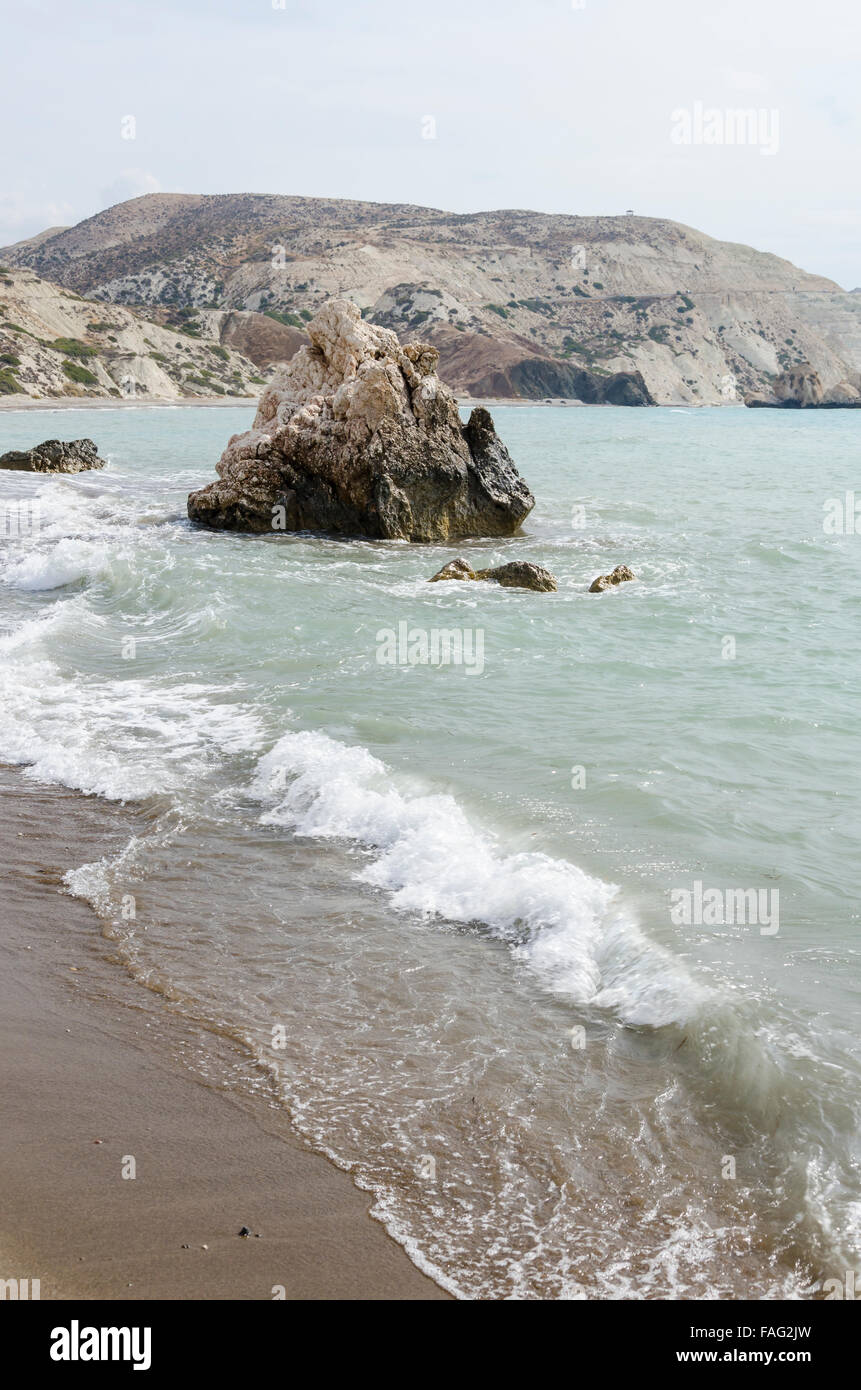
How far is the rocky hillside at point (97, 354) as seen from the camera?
71812mm

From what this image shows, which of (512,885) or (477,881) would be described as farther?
(477,881)

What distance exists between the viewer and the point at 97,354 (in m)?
78.5

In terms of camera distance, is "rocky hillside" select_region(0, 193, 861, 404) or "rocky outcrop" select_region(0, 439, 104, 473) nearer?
"rocky outcrop" select_region(0, 439, 104, 473)

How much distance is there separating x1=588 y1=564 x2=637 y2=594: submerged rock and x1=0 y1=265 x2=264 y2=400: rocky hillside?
60.6 metres

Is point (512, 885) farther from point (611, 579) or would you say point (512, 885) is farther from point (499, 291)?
point (499, 291)

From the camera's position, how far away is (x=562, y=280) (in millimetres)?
165125

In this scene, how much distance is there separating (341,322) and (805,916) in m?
19.2

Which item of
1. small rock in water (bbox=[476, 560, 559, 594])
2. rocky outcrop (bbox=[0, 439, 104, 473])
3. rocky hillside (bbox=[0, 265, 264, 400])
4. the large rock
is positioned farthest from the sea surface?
rocky hillside (bbox=[0, 265, 264, 400])

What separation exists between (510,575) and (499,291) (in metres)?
149

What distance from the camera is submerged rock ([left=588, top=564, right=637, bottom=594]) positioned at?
53.5ft

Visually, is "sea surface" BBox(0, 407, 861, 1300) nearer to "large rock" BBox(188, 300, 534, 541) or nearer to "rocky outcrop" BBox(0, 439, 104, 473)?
"large rock" BBox(188, 300, 534, 541)

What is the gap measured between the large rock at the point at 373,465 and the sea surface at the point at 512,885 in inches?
199

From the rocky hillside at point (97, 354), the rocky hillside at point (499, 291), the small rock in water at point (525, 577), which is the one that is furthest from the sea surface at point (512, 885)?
the rocky hillside at point (499, 291)

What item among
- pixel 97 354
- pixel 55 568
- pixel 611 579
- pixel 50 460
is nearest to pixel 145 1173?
pixel 611 579
